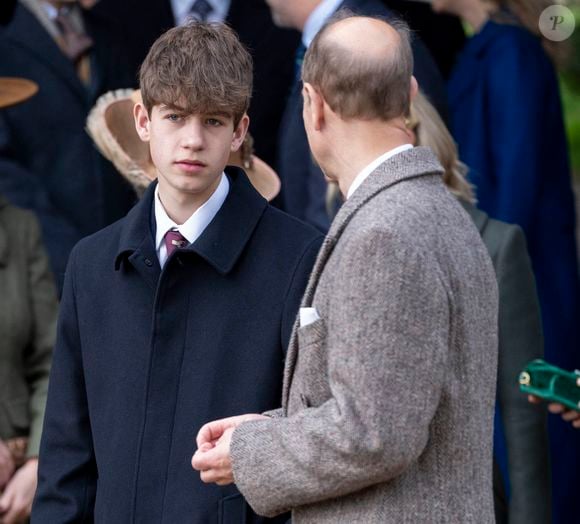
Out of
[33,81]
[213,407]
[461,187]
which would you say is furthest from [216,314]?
[33,81]

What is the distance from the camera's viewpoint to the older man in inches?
88.0

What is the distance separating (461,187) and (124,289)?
1336 millimetres

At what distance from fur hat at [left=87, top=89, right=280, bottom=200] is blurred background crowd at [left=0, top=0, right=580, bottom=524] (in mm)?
489

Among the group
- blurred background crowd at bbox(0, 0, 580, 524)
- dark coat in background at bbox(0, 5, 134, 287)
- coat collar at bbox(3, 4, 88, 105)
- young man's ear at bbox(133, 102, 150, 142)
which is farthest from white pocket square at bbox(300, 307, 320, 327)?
coat collar at bbox(3, 4, 88, 105)

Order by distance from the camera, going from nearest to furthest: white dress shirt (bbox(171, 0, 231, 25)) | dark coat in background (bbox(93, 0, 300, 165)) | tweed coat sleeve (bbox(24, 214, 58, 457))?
tweed coat sleeve (bbox(24, 214, 58, 457)), dark coat in background (bbox(93, 0, 300, 165)), white dress shirt (bbox(171, 0, 231, 25))

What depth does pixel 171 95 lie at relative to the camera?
111 inches

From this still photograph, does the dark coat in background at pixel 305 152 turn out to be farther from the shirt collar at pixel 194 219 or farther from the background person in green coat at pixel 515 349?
the shirt collar at pixel 194 219

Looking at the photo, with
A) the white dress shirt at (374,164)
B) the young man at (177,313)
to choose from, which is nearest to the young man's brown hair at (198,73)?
the young man at (177,313)

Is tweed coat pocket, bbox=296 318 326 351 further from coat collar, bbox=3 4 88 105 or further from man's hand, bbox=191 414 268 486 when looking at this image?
coat collar, bbox=3 4 88 105

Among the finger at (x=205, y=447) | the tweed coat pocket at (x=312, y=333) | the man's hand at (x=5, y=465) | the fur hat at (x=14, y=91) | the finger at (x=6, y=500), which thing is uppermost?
the fur hat at (x=14, y=91)

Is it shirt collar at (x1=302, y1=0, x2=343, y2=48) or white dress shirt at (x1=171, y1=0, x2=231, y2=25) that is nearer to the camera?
shirt collar at (x1=302, y1=0, x2=343, y2=48)

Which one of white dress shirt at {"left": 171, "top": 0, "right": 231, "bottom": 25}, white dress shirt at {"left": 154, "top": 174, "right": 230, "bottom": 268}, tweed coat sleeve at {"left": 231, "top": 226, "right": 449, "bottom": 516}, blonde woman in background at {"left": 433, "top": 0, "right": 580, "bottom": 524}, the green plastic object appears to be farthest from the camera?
white dress shirt at {"left": 171, "top": 0, "right": 231, "bottom": 25}

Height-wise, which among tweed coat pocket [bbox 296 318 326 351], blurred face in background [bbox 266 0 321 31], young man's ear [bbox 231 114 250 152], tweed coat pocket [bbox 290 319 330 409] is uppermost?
blurred face in background [bbox 266 0 321 31]

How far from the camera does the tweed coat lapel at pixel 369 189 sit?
7.80 ft
